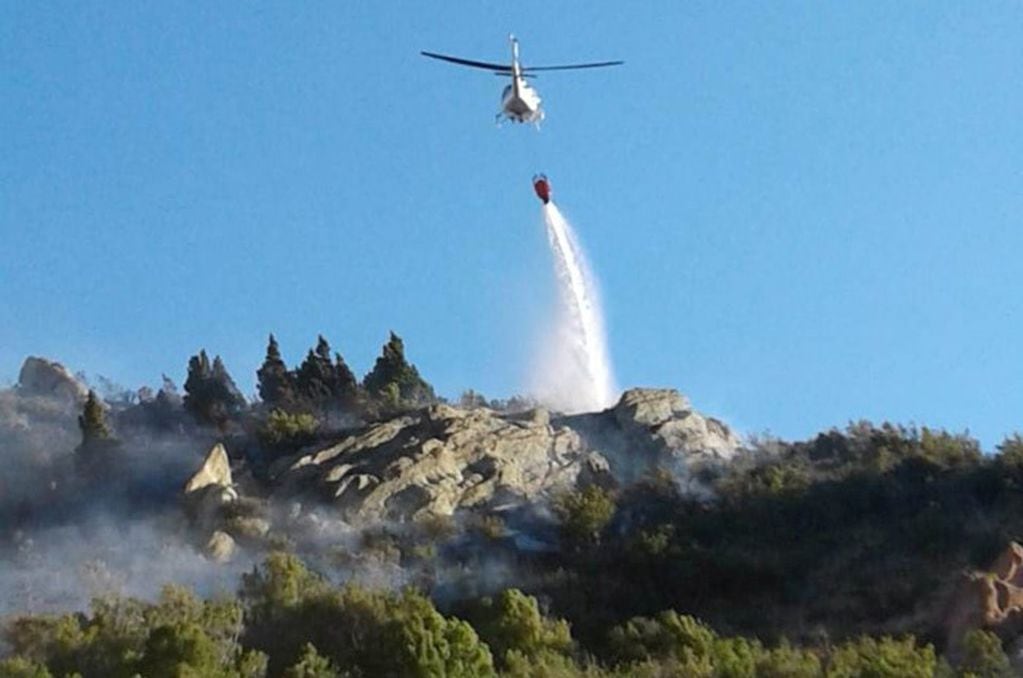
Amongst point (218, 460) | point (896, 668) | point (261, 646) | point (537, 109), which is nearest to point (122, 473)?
point (218, 460)

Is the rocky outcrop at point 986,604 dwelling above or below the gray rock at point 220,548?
below

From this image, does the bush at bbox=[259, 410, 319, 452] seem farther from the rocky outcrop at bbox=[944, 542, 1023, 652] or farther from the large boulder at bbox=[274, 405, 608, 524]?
the rocky outcrop at bbox=[944, 542, 1023, 652]

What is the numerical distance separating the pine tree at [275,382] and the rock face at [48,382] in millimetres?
10644

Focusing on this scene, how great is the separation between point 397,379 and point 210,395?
6.80 meters

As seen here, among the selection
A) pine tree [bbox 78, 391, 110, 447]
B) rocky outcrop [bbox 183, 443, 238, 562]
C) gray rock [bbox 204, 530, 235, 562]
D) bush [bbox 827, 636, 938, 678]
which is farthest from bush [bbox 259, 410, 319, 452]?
bush [bbox 827, 636, 938, 678]

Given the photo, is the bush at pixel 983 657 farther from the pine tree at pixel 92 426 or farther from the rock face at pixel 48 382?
the rock face at pixel 48 382

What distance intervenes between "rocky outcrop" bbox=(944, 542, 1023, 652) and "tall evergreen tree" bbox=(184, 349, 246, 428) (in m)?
31.9

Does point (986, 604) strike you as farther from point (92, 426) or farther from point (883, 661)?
point (92, 426)

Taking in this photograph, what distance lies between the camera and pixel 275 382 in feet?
248

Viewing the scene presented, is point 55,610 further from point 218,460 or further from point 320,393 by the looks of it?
point 320,393

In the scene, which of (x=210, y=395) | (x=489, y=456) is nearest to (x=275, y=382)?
(x=210, y=395)

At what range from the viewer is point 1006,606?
43.0 meters

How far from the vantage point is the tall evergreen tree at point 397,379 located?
72.6 m

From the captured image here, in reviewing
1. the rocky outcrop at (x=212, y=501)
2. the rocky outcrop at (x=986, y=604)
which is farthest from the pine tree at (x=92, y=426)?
the rocky outcrop at (x=986, y=604)
